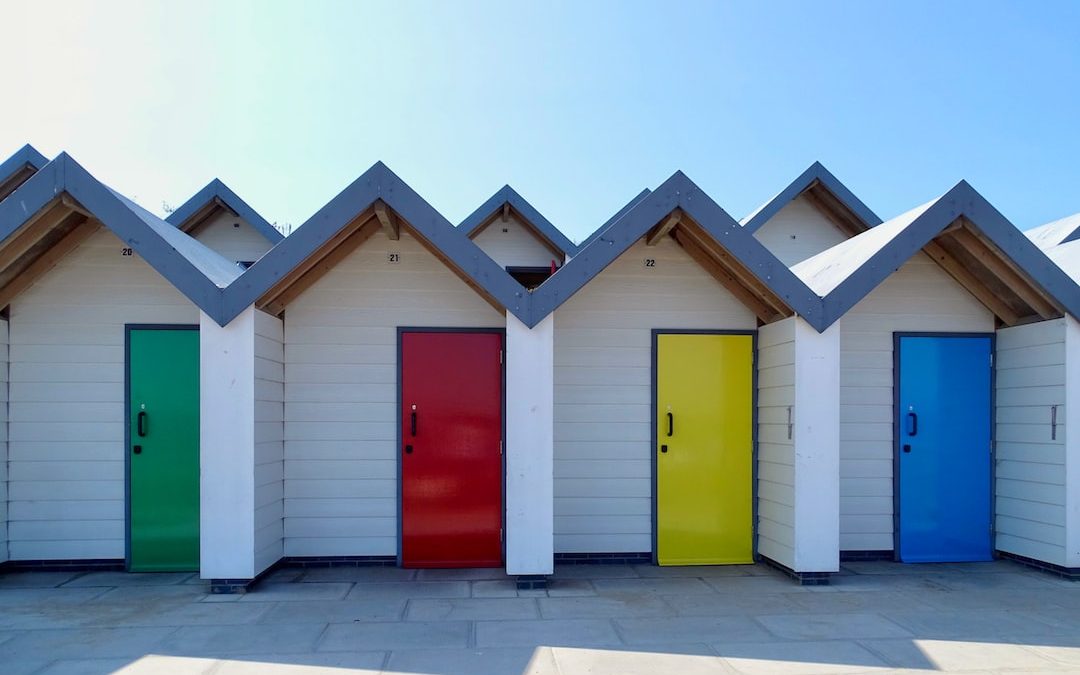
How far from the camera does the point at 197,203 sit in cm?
995

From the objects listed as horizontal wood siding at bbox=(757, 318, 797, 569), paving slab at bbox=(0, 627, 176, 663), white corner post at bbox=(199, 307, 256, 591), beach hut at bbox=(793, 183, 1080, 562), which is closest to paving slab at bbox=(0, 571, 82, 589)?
paving slab at bbox=(0, 627, 176, 663)

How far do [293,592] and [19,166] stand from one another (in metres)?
6.14

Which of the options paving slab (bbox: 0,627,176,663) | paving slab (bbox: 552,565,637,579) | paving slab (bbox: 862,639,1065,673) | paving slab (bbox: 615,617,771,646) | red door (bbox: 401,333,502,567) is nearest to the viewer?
paving slab (bbox: 862,639,1065,673)

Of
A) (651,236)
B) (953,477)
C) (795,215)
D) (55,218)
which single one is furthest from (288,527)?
(795,215)

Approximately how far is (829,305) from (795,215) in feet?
17.5

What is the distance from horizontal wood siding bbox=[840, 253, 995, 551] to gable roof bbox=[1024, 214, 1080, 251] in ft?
8.82

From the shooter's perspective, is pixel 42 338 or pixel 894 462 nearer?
pixel 42 338

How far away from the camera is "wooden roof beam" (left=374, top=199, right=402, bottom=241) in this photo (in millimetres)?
5637

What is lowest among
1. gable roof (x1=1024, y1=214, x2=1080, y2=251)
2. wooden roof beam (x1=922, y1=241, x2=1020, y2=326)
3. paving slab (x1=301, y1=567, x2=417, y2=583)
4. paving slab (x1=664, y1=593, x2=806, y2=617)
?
paving slab (x1=301, y1=567, x2=417, y2=583)

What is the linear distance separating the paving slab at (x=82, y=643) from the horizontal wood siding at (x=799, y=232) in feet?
29.3

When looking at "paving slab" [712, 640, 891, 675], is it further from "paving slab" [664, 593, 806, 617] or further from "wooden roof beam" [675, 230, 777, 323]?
"wooden roof beam" [675, 230, 777, 323]

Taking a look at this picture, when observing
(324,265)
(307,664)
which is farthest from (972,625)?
(324,265)

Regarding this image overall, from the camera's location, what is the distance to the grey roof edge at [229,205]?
9.94m

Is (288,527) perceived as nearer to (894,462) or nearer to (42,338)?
(42,338)
